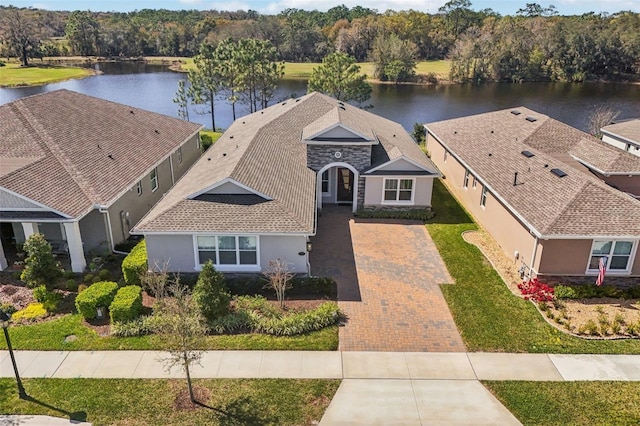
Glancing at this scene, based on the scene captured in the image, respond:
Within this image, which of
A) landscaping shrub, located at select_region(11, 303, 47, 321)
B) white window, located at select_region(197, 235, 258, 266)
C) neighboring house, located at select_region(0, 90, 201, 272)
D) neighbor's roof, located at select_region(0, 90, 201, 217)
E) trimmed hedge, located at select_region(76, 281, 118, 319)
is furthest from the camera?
neighbor's roof, located at select_region(0, 90, 201, 217)

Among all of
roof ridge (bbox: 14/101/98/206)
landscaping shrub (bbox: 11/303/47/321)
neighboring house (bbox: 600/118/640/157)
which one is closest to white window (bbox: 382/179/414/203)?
roof ridge (bbox: 14/101/98/206)

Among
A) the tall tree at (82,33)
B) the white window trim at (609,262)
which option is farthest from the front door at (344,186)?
the tall tree at (82,33)

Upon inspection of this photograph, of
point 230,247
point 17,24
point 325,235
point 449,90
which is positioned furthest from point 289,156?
point 17,24

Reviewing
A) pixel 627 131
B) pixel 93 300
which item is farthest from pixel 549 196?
pixel 93 300

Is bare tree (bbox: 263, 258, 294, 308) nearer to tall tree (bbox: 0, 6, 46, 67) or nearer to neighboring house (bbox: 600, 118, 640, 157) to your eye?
neighboring house (bbox: 600, 118, 640, 157)

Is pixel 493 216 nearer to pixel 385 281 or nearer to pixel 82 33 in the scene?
pixel 385 281

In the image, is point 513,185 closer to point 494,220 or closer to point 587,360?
point 494,220
